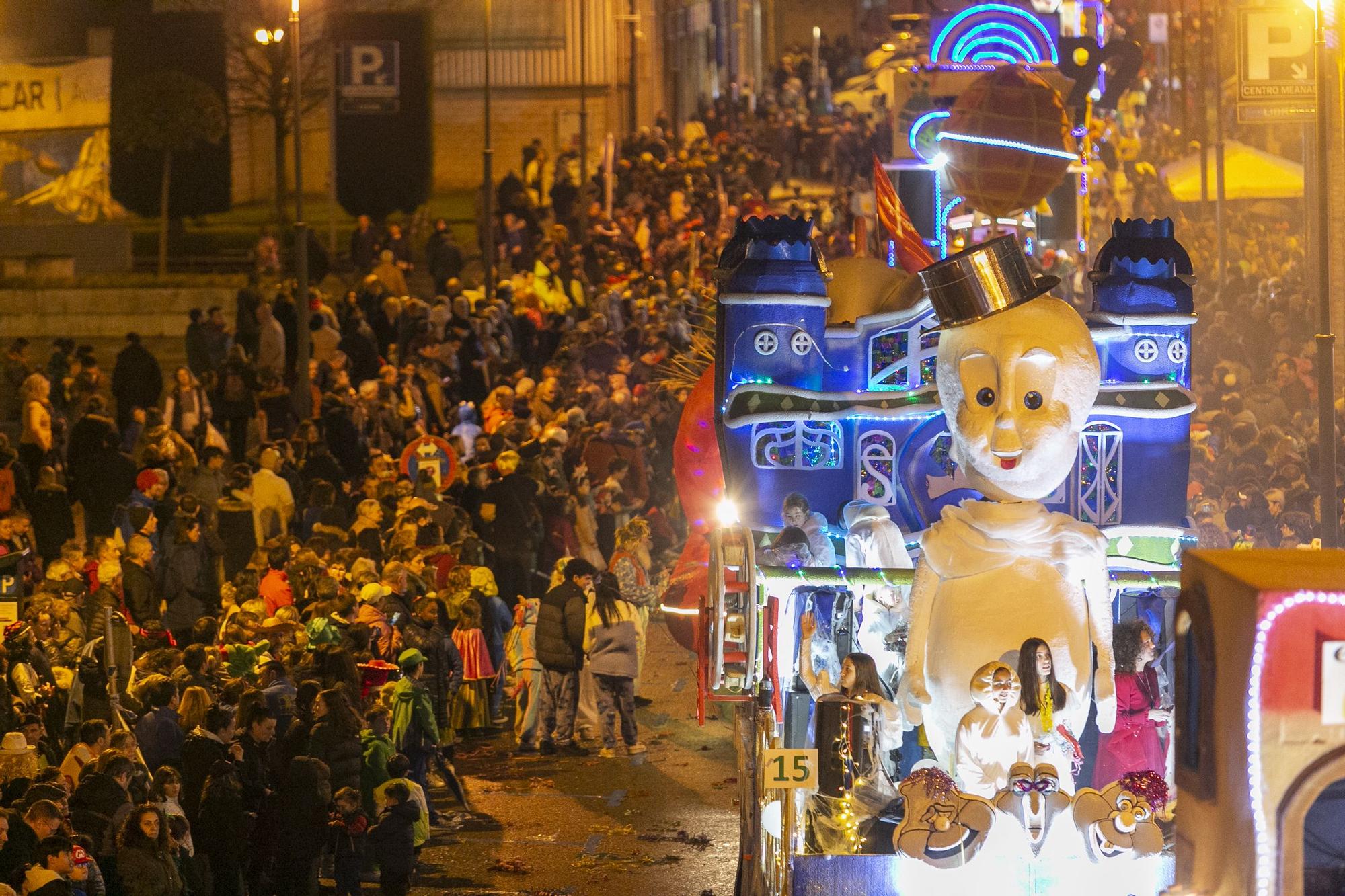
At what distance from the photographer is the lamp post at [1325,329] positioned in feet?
53.9

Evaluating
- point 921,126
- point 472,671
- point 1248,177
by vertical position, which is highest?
point 1248,177

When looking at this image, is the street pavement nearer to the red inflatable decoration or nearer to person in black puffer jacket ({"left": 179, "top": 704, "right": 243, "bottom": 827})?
the red inflatable decoration

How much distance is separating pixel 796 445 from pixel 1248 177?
786 inches

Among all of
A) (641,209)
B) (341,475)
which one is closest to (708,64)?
(641,209)

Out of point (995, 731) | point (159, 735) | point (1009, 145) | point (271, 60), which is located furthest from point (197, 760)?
point (271, 60)

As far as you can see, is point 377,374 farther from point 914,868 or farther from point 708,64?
point 708,64

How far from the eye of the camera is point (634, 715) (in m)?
16.0

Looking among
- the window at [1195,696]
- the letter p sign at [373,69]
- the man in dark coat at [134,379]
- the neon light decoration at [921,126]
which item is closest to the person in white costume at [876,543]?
the window at [1195,696]

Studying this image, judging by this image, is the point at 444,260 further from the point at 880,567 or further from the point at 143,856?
the point at 143,856

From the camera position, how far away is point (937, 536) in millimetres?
10000

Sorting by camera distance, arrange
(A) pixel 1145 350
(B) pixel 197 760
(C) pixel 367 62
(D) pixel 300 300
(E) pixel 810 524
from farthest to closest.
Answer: (C) pixel 367 62
(D) pixel 300 300
(A) pixel 1145 350
(E) pixel 810 524
(B) pixel 197 760

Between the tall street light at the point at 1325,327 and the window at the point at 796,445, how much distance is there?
4537mm

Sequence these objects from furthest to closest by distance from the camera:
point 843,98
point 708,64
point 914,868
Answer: point 708,64 < point 843,98 < point 914,868

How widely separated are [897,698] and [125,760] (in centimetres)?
350
